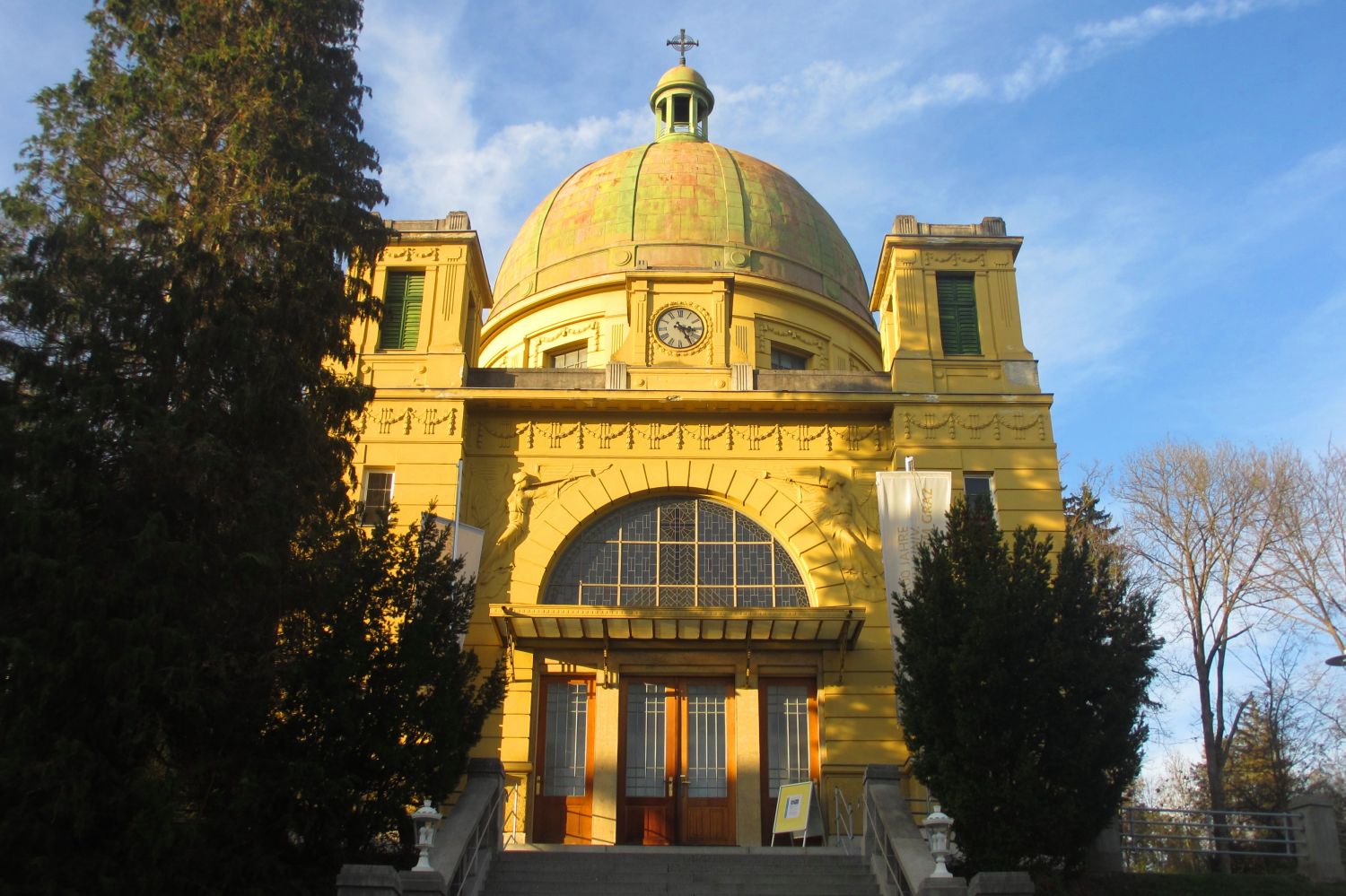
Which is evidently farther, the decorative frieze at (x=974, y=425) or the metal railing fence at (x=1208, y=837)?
the decorative frieze at (x=974, y=425)

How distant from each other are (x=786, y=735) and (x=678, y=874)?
6.00 m

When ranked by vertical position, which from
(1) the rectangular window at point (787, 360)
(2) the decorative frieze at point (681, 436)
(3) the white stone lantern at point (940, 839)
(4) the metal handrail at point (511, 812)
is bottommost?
(3) the white stone lantern at point (940, 839)

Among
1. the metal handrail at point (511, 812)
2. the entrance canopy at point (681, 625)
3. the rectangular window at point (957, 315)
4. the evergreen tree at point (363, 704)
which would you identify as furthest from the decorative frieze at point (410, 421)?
the rectangular window at point (957, 315)

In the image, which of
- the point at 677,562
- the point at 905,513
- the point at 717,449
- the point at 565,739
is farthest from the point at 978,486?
the point at 565,739

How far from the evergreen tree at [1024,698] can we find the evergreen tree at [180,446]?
20.8 feet

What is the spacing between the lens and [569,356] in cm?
3114

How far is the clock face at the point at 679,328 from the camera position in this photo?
2669cm

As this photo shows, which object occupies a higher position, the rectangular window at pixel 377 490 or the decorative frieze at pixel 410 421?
the decorative frieze at pixel 410 421

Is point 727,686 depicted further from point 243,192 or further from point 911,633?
point 243,192

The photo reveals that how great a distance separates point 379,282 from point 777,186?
12.5 meters

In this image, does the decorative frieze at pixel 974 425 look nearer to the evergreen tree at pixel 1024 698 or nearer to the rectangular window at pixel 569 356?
the evergreen tree at pixel 1024 698

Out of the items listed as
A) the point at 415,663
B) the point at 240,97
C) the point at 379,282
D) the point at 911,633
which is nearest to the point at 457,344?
the point at 379,282

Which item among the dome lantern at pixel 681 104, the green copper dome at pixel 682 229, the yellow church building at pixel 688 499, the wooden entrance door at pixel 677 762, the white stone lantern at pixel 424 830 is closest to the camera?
the white stone lantern at pixel 424 830

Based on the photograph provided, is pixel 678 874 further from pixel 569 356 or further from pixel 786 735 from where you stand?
pixel 569 356
